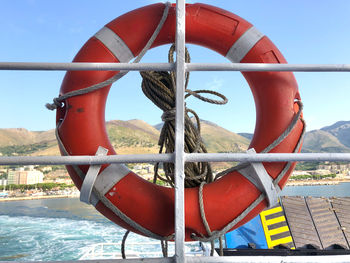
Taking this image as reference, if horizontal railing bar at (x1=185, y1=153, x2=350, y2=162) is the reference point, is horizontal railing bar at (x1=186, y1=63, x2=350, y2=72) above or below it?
above

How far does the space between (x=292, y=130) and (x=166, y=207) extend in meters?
0.54

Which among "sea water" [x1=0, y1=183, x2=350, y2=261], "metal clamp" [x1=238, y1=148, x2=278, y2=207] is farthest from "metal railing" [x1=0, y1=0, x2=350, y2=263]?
"sea water" [x1=0, y1=183, x2=350, y2=261]

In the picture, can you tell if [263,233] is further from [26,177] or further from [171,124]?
[26,177]

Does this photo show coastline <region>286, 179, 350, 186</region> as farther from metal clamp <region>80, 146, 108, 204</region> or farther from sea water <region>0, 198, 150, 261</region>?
metal clamp <region>80, 146, 108, 204</region>

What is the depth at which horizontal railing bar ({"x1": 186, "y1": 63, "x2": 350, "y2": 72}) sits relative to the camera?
2.73ft

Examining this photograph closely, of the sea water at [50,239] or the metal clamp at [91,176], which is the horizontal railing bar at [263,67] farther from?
the sea water at [50,239]

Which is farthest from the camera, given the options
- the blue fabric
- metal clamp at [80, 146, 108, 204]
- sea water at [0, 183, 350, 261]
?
sea water at [0, 183, 350, 261]

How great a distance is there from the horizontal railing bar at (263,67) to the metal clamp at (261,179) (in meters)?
0.26

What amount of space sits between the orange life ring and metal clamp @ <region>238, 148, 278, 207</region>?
0.07 ft

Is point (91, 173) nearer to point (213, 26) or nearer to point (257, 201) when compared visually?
point (257, 201)

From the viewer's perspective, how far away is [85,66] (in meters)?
0.83

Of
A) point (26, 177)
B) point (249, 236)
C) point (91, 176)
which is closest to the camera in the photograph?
point (91, 176)

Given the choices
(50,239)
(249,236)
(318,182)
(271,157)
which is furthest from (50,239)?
(318,182)

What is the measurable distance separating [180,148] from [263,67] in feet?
1.12
